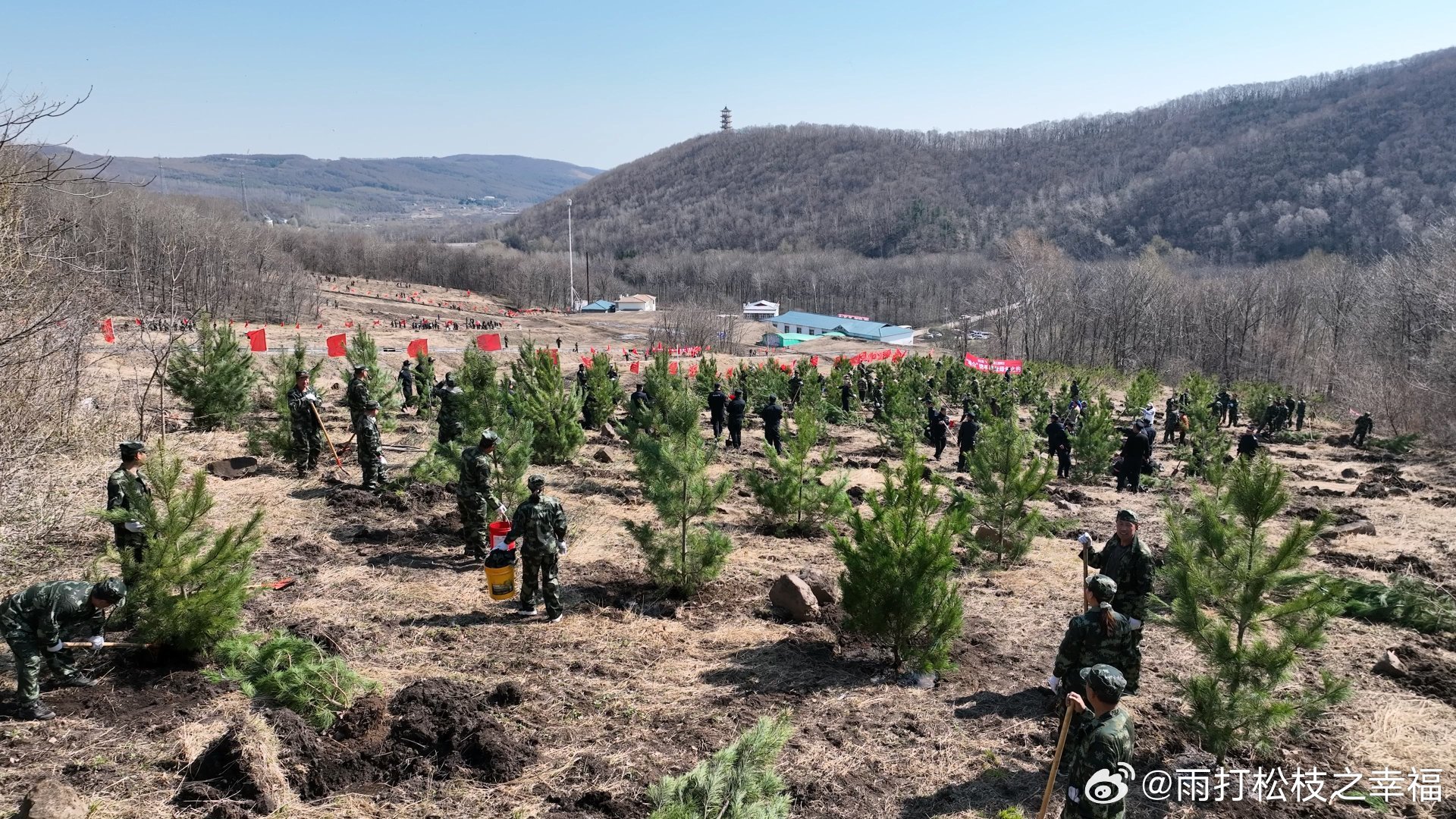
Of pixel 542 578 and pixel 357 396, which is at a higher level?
pixel 357 396

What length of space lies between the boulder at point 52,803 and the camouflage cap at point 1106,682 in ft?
17.3

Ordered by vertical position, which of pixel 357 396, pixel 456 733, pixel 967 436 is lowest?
pixel 456 733

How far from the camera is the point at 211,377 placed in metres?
14.1

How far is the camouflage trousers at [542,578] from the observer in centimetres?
772

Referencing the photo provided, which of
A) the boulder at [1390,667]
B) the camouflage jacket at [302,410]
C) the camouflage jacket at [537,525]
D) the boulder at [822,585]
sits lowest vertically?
the boulder at [1390,667]

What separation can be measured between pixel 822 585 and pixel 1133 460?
963cm

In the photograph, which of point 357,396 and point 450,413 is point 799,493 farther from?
point 357,396

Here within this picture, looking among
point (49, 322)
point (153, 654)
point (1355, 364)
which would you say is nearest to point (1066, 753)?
point (153, 654)

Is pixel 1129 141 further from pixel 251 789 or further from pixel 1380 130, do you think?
pixel 251 789

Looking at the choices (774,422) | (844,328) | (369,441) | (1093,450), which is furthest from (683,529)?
(844,328)

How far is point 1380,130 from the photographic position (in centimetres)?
10206

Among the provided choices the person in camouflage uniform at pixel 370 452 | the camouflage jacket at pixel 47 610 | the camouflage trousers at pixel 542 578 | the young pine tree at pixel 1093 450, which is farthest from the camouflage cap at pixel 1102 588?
the young pine tree at pixel 1093 450

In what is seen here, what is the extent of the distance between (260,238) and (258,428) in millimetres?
63602

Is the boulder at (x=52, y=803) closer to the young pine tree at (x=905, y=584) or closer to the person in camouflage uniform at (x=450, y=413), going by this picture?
the young pine tree at (x=905, y=584)
